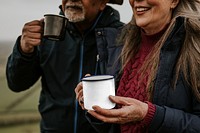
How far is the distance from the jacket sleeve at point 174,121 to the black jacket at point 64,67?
75cm

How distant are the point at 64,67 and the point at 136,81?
2.28ft

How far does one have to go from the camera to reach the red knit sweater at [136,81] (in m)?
1.98

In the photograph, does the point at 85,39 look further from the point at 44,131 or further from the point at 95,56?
the point at 44,131

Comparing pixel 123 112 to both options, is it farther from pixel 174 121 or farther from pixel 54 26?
pixel 54 26

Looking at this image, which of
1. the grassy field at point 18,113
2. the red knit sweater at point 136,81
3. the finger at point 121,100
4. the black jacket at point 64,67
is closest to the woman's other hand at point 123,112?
the finger at point 121,100

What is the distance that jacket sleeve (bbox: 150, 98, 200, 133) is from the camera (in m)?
1.83

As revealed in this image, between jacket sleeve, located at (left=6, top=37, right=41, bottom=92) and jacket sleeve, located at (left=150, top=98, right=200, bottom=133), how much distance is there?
100cm

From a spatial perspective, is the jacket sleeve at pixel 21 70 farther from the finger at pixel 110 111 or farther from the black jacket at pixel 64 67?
the finger at pixel 110 111

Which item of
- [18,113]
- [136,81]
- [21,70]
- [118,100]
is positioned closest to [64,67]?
[21,70]

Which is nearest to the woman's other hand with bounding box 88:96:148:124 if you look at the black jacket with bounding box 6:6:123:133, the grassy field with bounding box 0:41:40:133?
the black jacket with bounding box 6:6:123:133

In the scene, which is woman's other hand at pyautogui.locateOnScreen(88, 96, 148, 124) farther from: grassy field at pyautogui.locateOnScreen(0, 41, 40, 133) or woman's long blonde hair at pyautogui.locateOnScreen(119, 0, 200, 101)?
grassy field at pyautogui.locateOnScreen(0, 41, 40, 133)

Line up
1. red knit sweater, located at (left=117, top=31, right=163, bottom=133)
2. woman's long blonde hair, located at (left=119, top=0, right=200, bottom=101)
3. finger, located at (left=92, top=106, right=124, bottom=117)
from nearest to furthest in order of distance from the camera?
finger, located at (left=92, top=106, right=124, bottom=117) → woman's long blonde hair, located at (left=119, top=0, right=200, bottom=101) → red knit sweater, located at (left=117, top=31, right=163, bottom=133)

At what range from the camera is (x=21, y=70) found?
2576 mm

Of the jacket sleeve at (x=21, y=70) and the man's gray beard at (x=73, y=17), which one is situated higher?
the man's gray beard at (x=73, y=17)
